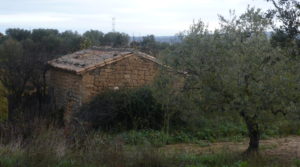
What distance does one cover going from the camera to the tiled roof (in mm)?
16984

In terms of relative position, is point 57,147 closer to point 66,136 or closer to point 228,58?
point 66,136

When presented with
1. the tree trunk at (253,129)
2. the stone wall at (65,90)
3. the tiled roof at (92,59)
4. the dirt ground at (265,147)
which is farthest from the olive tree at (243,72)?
the stone wall at (65,90)

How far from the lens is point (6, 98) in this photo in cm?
2083

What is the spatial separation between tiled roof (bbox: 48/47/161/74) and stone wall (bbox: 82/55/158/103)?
190 millimetres

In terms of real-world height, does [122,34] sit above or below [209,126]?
above

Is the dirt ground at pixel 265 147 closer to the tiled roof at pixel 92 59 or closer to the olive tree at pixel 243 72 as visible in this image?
the olive tree at pixel 243 72

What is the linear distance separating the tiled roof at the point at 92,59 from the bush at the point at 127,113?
62.8 inches

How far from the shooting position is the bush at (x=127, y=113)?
611 inches

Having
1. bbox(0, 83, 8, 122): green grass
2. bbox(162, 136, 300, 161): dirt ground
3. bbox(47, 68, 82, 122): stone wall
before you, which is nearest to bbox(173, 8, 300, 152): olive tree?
bbox(162, 136, 300, 161): dirt ground

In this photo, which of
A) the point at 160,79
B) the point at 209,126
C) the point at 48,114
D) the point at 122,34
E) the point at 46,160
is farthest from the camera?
the point at 122,34

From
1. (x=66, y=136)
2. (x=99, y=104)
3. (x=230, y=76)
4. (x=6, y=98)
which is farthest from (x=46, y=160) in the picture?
(x=6, y=98)

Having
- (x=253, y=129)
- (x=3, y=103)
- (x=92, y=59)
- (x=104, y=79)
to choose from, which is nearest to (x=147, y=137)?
(x=104, y=79)

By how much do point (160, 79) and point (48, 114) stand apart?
8.64m

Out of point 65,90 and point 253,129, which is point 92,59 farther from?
point 253,129
